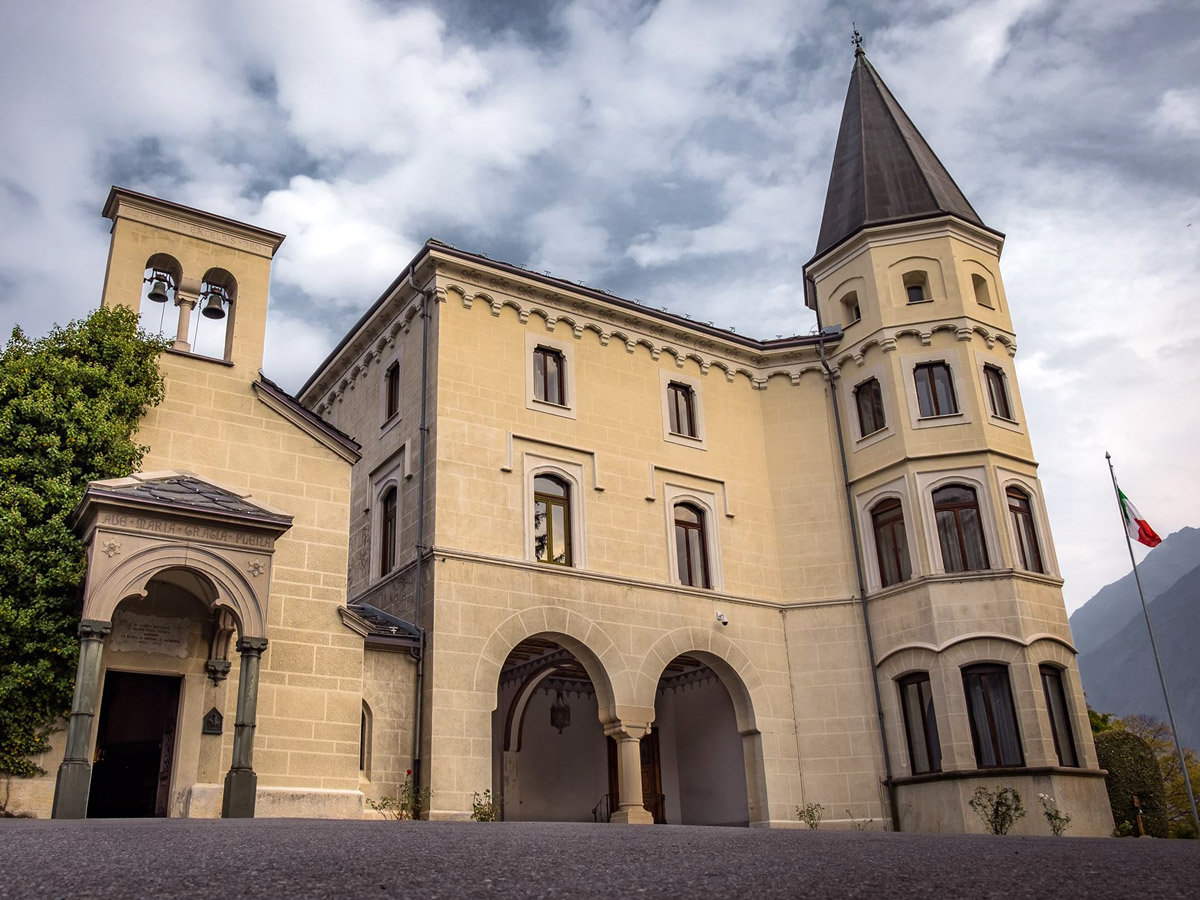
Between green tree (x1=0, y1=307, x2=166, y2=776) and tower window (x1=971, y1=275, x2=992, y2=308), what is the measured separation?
18.4m

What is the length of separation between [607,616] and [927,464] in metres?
7.95

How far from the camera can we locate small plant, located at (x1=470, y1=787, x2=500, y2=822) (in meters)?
18.0

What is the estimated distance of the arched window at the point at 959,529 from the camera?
2236 centimetres

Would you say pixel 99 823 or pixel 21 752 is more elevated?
pixel 21 752

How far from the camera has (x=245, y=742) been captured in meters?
14.4

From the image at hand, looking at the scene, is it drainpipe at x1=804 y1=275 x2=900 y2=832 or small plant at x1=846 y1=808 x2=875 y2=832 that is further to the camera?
drainpipe at x1=804 y1=275 x2=900 y2=832

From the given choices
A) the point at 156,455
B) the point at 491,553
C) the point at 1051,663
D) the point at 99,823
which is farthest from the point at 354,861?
the point at 1051,663

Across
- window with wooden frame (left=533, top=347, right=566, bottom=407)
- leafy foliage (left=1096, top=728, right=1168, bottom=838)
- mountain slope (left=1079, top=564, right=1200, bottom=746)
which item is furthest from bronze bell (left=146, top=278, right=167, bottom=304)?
mountain slope (left=1079, top=564, right=1200, bottom=746)

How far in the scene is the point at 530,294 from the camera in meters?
23.1

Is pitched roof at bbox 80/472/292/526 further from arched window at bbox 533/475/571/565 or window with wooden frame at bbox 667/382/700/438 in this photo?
window with wooden frame at bbox 667/382/700/438

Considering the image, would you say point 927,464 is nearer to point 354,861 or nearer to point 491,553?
point 491,553

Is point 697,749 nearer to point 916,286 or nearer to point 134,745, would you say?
point 916,286

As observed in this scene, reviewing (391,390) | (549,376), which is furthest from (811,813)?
(391,390)

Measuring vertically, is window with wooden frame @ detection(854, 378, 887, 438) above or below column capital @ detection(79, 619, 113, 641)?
above
